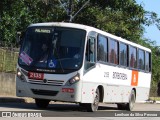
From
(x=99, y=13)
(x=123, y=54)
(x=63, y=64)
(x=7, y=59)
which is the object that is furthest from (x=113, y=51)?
(x=99, y=13)

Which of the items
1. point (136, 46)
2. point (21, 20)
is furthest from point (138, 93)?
point (21, 20)

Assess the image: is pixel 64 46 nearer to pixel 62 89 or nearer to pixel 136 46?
pixel 62 89

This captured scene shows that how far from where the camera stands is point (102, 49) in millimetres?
20062

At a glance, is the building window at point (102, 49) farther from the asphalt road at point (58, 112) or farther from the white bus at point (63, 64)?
the asphalt road at point (58, 112)

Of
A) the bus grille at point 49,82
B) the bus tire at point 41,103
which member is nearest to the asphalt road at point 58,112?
the bus tire at point 41,103

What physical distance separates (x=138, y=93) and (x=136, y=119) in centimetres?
860

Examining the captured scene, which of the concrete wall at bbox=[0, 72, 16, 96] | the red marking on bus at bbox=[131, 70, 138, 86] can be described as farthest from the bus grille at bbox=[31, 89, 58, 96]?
the concrete wall at bbox=[0, 72, 16, 96]

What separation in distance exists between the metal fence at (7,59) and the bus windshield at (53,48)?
906cm

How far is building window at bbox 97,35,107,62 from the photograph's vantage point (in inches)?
775

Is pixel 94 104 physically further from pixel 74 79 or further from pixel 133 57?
pixel 133 57

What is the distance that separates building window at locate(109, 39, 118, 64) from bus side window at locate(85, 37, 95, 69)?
7.19 ft

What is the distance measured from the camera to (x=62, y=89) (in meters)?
18.0

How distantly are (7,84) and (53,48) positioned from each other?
975 centimetres

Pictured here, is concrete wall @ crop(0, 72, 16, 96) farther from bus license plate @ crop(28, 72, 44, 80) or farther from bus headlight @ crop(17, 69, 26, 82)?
bus license plate @ crop(28, 72, 44, 80)
